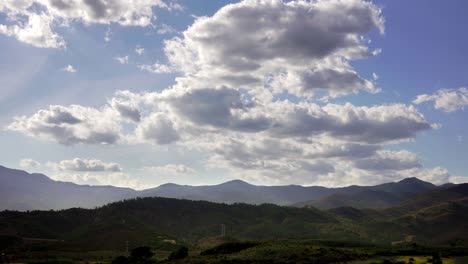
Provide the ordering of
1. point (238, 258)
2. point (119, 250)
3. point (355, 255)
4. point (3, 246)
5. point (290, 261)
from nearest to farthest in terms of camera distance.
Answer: point (290, 261) → point (238, 258) → point (355, 255) → point (3, 246) → point (119, 250)

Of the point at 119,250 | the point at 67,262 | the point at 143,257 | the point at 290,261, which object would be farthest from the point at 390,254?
the point at 119,250

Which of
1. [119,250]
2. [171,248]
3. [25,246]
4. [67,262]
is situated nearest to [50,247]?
[25,246]

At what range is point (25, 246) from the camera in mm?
179500

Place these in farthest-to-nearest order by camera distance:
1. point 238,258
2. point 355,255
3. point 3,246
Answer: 1. point 3,246
2. point 355,255
3. point 238,258

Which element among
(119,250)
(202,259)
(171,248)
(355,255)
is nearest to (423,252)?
(355,255)

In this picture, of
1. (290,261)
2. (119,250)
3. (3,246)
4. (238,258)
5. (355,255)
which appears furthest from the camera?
(119,250)

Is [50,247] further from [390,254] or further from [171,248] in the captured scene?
[390,254]

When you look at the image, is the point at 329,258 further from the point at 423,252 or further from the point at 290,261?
the point at 423,252

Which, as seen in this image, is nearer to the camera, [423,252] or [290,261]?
[290,261]

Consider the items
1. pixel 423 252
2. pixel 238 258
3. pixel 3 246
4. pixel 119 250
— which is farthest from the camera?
pixel 119 250

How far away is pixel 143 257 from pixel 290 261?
131 ft

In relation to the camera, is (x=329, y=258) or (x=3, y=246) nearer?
(x=329, y=258)

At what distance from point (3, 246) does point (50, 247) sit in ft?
51.2

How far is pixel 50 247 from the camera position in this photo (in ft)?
598
